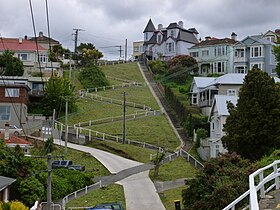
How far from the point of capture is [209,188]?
23359mm

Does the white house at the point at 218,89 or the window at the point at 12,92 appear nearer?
the white house at the point at 218,89

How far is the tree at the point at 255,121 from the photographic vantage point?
34094mm

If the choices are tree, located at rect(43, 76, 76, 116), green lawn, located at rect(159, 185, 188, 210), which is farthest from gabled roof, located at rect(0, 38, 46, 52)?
green lawn, located at rect(159, 185, 188, 210)

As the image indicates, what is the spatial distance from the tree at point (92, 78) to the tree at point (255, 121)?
48385 millimetres

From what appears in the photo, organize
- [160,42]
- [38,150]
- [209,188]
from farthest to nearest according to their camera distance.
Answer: [160,42] → [38,150] → [209,188]

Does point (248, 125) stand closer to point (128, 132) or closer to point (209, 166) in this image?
point (209, 166)

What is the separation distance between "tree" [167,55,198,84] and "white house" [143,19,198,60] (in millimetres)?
15550

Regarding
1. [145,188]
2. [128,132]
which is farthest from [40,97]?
[145,188]

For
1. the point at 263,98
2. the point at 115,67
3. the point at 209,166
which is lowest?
the point at 209,166

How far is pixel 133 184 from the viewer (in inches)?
1551

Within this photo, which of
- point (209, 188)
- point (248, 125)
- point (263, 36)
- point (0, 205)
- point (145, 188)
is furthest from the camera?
point (263, 36)

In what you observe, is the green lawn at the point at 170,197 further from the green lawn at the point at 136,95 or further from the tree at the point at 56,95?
the green lawn at the point at 136,95

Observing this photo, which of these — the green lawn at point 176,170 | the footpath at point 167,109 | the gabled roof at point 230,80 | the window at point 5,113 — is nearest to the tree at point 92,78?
the footpath at point 167,109

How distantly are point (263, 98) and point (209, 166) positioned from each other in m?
12.2
